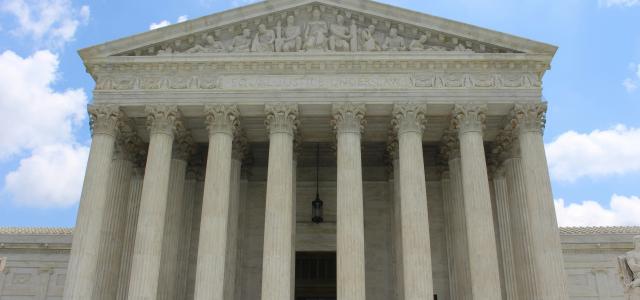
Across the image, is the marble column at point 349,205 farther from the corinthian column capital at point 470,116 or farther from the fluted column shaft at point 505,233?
the fluted column shaft at point 505,233

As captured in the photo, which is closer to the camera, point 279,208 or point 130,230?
point 279,208

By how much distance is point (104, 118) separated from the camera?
Answer: 2583 cm

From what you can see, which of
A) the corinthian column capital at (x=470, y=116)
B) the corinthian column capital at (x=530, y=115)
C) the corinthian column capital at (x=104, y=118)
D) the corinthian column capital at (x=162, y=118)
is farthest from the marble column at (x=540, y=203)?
the corinthian column capital at (x=104, y=118)

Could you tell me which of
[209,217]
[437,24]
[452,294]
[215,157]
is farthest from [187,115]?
[452,294]

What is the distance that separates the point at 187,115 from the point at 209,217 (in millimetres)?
4759

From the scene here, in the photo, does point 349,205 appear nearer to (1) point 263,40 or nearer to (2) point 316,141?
(2) point 316,141

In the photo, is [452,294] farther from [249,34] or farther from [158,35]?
[158,35]

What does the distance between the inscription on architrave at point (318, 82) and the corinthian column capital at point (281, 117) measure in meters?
0.91

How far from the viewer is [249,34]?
89.6 feet

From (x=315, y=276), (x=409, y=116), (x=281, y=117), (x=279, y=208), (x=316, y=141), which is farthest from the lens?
(x=315, y=276)

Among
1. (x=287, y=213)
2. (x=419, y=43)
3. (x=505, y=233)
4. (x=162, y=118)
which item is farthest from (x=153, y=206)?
(x=505, y=233)

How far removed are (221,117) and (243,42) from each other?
3.49 meters

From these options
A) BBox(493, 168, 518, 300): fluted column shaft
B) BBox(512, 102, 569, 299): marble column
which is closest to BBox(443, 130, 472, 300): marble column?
BBox(493, 168, 518, 300): fluted column shaft

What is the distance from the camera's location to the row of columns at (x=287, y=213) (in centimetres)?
2328
